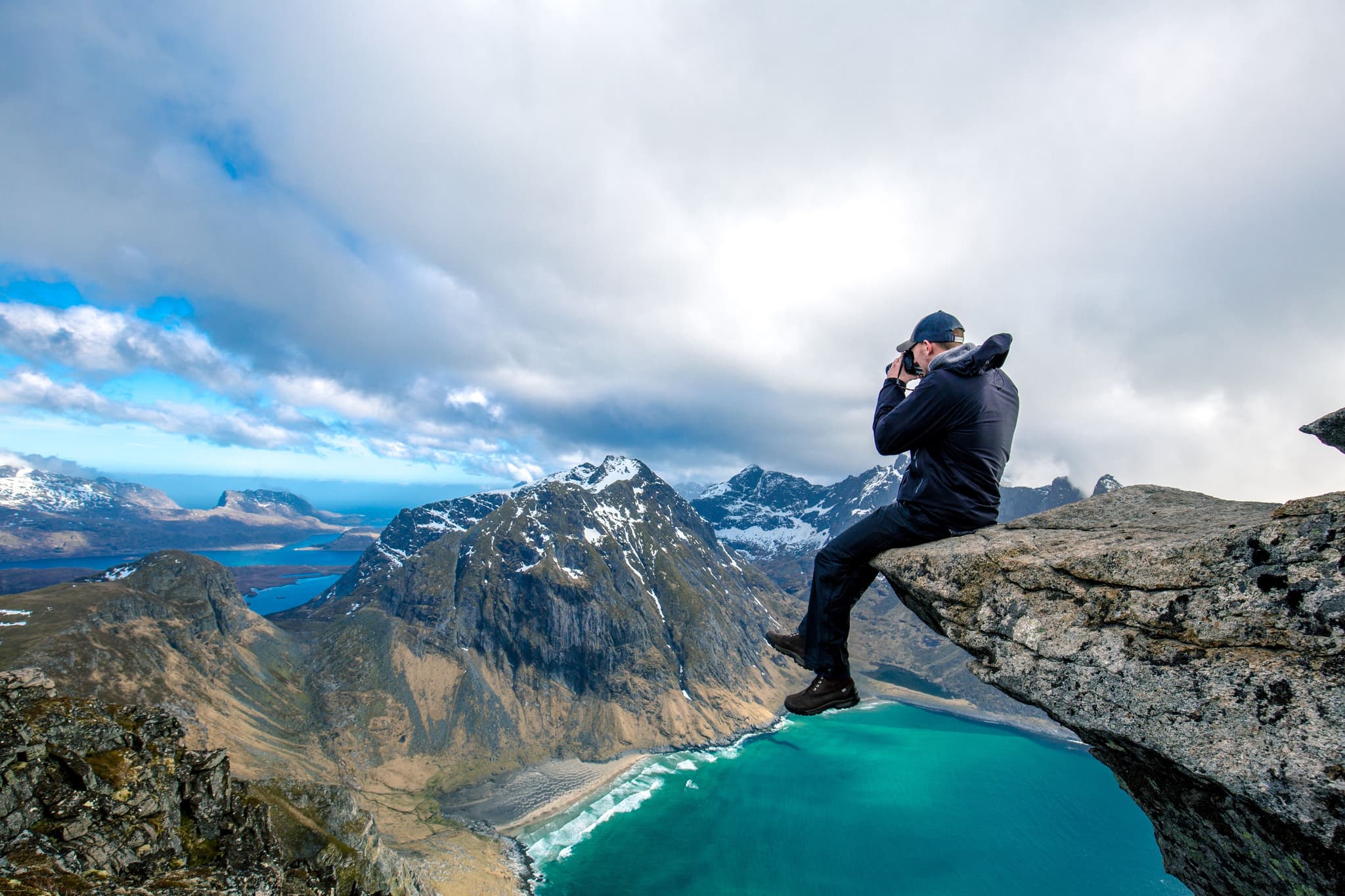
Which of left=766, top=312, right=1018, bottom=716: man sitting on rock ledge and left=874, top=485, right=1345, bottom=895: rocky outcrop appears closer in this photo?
left=874, top=485, right=1345, bottom=895: rocky outcrop

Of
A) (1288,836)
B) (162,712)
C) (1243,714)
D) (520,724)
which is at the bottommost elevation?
(520,724)

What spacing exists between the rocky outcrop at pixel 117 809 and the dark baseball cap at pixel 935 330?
1794cm

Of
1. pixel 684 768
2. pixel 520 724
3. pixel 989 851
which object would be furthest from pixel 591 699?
pixel 989 851

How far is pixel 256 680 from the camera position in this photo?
13750 centimetres

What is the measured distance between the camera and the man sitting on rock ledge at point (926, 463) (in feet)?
20.8

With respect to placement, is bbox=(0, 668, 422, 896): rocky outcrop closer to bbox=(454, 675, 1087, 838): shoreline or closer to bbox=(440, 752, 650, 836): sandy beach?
bbox=(454, 675, 1087, 838): shoreline

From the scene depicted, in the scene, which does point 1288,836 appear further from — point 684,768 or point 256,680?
point 256,680

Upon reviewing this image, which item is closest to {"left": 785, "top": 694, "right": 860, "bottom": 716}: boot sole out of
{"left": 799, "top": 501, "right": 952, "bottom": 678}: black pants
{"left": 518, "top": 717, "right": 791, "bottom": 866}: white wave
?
{"left": 799, "top": 501, "right": 952, "bottom": 678}: black pants

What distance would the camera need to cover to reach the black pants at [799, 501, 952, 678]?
703 cm

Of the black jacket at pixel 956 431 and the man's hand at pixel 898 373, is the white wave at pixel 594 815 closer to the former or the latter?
the black jacket at pixel 956 431

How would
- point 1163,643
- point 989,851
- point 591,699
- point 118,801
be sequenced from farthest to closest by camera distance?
1. point 591,699
2. point 989,851
3. point 118,801
4. point 1163,643

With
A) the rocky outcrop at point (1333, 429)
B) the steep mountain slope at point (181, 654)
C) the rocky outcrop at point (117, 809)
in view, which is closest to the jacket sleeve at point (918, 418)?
the rocky outcrop at point (1333, 429)

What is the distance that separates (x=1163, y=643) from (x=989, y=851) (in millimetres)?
137840

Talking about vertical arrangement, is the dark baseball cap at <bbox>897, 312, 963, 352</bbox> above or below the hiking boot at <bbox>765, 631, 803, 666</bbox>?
above
